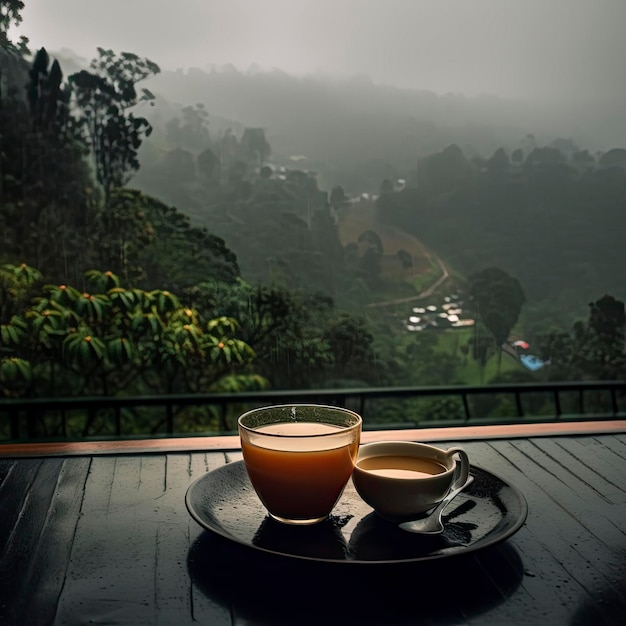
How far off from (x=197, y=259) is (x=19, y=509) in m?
3.09

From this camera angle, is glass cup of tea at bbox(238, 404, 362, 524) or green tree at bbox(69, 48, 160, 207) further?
green tree at bbox(69, 48, 160, 207)

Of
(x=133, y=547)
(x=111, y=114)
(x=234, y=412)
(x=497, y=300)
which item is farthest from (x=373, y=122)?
(x=133, y=547)

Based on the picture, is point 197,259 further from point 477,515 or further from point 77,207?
point 477,515

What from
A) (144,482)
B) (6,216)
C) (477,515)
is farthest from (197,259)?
(477,515)

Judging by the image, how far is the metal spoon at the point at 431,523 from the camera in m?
0.65

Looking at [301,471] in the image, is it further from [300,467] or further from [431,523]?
[431,523]

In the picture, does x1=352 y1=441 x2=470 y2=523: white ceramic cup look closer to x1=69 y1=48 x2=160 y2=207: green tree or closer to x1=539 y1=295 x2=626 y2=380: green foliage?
x1=69 y1=48 x2=160 y2=207: green tree

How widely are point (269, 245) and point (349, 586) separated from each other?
140 inches

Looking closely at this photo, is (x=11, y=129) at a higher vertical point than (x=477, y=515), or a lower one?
higher

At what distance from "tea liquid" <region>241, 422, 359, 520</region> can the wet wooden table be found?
0.05m

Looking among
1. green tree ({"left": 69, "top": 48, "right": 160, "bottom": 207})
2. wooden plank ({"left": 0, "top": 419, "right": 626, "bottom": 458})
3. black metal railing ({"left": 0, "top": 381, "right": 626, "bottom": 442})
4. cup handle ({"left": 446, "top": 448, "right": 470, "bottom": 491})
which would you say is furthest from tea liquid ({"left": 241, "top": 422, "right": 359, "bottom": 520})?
green tree ({"left": 69, "top": 48, "right": 160, "bottom": 207})

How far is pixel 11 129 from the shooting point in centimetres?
346

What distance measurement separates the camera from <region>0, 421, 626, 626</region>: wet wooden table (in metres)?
0.55

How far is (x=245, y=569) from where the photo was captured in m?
0.61
